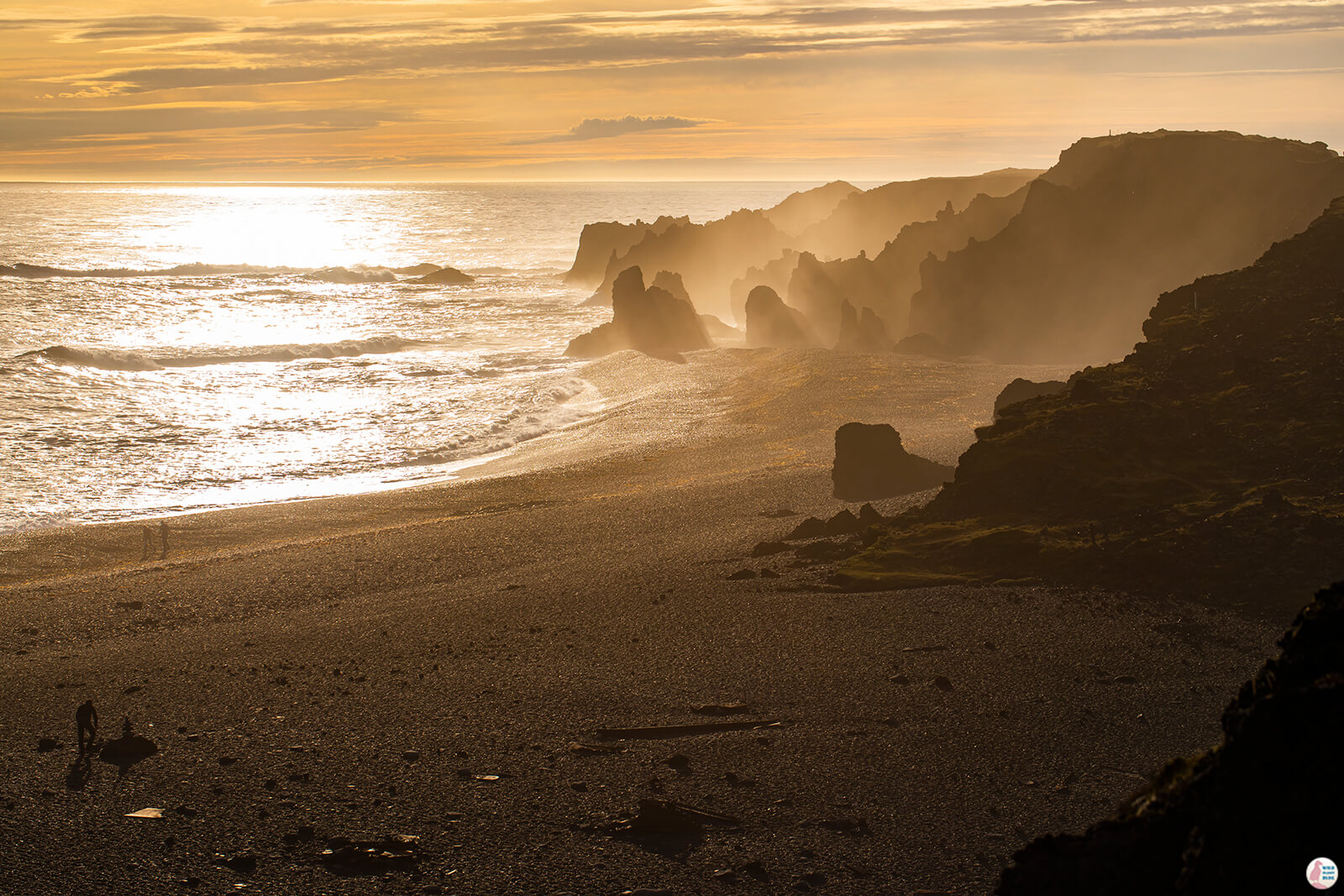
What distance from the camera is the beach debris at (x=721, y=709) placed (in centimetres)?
1116

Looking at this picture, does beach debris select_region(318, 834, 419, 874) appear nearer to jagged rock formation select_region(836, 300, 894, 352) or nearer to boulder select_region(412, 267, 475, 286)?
jagged rock formation select_region(836, 300, 894, 352)

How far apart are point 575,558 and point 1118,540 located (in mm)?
8858

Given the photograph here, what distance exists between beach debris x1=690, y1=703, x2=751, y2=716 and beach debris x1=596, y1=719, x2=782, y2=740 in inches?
8.1

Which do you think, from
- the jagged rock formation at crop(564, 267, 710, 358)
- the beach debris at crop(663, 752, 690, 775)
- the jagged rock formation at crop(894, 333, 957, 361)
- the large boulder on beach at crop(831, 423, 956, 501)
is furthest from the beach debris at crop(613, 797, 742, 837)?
the jagged rock formation at crop(564, 267, 710, 358)

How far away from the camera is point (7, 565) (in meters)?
19.0

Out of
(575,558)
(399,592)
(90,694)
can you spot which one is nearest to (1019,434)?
(575,558)

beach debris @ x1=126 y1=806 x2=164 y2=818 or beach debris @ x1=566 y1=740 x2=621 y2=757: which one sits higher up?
beach debris @ x1=566 y1=740 x2=621 y2=757

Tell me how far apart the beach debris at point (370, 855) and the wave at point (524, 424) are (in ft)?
66.8

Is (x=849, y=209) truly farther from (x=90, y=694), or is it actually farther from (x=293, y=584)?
(x=90, y=694)

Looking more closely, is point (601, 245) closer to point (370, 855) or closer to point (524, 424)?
point (524, 424)

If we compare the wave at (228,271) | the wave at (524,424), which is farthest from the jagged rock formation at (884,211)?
the wave at (228,271)

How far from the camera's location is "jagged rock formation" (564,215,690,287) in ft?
303

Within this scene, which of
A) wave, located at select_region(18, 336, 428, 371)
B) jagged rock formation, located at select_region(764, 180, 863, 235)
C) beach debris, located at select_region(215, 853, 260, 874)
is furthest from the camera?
jagged rock formation, located at select_region(764, 180, 863, 235)

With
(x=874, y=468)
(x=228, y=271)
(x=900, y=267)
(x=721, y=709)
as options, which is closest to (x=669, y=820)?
(x=721, y=709)
